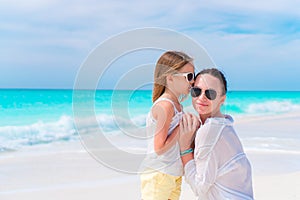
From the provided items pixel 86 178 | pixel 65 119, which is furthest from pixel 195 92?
pixel 65 119

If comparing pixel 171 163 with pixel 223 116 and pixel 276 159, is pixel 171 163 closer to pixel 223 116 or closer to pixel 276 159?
pixel 223 116

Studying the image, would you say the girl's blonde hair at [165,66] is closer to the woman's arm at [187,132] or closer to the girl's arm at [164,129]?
the girl's arm at [164,129]

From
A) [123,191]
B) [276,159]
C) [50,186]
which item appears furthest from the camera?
[276,159]

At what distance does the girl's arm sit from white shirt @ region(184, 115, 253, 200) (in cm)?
20

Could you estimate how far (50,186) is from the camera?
6211mm

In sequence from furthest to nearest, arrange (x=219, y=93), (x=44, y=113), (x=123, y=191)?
(x=44, y=113), (x=123, y=191), (x=219, y=93)

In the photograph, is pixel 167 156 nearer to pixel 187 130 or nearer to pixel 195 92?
pixel 187 130

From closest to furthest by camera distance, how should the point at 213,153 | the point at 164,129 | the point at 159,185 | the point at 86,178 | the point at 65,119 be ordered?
the point at 213,153 < the point at 164,129 < the point at 159,185 < the point at 86,178 < the point at 65,119

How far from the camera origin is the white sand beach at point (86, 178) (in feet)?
18.5

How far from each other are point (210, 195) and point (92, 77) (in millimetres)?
1218

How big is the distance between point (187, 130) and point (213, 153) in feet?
0.72

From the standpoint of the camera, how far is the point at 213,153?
2.50m

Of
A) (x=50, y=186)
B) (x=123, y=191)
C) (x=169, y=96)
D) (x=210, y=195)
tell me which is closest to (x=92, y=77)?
(x=169, y=96)

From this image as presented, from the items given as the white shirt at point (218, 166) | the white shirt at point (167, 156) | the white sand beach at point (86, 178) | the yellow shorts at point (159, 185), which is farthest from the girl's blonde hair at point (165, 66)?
the white sand beach at point (86, 178)
